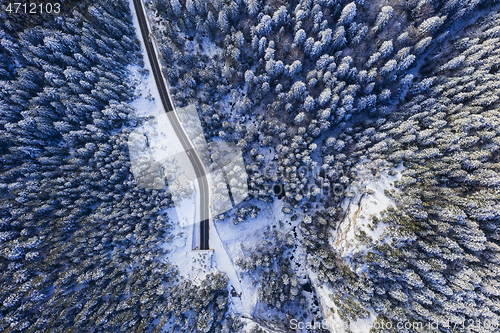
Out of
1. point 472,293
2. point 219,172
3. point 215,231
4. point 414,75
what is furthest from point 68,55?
point 472,293

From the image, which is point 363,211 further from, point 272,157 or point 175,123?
point 175,123

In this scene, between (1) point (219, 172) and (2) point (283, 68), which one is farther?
(1) point (219, 172)

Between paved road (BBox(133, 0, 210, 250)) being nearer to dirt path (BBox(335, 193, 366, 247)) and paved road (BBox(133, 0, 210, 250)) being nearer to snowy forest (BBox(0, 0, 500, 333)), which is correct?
snowy forest (BBox(0, 0, 500, 333))

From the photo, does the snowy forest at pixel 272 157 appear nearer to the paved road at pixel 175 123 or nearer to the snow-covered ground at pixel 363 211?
the snow-covered ground at pixel 363 211

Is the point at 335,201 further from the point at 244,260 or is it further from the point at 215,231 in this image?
the point at 215,231

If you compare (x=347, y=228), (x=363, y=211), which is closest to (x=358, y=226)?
(x=347, y=228)

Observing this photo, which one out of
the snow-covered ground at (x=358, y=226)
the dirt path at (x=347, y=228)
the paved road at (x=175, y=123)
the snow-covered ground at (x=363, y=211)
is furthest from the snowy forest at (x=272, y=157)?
the paved road at (x=175, y=123)

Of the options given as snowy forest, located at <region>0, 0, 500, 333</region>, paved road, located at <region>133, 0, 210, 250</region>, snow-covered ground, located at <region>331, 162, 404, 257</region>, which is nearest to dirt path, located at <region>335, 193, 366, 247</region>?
snow-covered ground, located at <region>331, 162, 404, 257</region>
